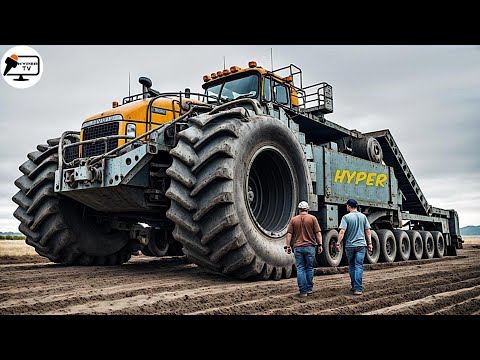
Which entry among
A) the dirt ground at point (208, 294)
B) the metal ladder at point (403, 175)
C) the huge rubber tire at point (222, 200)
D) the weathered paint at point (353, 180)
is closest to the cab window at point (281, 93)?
the weathered paint at point (353, 180)

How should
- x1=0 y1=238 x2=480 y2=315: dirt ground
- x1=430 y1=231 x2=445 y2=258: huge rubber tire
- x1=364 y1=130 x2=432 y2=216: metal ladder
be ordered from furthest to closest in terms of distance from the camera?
x1=430 y1=231 x2=445 y2=258: huge rubber tire < x1=364 y1=130 x2=432 y2=216: metal ladder < x1=0 y1=238 x2=480 y2=315: dirt ground

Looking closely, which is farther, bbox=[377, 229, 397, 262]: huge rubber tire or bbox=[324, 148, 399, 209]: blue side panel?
bbox=[377, 229, 397, 262]: huge rubber tire

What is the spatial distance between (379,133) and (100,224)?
888cm

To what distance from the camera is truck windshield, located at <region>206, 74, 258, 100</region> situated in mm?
9898

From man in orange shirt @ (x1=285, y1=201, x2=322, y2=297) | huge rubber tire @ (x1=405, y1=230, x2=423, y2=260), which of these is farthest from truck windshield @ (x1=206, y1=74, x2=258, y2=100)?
huge rubber tire @ (x1=405, y1=230, x2=423, y2=260)

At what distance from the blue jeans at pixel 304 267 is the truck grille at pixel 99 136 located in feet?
12.3

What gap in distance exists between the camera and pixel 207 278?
7.88 meters

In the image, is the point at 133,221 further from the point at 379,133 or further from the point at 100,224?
the point at 379,133

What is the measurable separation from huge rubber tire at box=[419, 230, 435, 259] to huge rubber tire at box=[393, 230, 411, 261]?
4.79ft

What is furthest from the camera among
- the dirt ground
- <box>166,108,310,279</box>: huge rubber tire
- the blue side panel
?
the blue side panel

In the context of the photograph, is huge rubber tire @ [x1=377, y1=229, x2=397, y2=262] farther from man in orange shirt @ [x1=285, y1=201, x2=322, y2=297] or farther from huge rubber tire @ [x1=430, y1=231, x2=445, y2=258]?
man in orange shirt @ [x1=285, y1=201, x2=322, y2=297]

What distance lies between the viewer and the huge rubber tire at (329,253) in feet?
33.4

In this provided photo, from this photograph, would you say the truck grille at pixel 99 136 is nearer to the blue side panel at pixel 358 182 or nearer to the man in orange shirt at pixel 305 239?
the man in orange shirt at pixel 305 239
